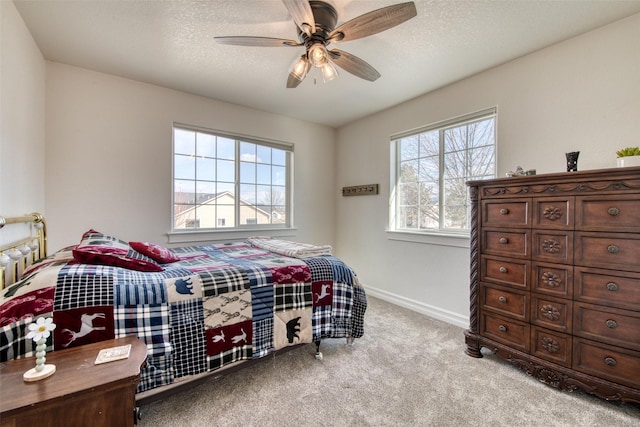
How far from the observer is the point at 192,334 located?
1.51m

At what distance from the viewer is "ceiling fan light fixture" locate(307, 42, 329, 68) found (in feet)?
5.51

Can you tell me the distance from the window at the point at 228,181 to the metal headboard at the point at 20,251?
43.3 inches

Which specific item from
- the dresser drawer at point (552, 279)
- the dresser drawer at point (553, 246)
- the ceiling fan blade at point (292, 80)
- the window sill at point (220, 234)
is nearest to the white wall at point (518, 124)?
the dresser drawer at point (553, 246)

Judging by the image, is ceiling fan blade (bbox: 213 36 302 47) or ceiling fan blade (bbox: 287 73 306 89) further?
ceiling fan blade (bbox: 287 73 306 89)

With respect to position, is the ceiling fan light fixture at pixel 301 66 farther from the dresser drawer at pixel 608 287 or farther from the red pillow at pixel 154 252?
the dresser drawer at pixel 608 287

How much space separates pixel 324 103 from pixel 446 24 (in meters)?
1.67

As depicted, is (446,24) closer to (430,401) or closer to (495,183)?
(495,183)

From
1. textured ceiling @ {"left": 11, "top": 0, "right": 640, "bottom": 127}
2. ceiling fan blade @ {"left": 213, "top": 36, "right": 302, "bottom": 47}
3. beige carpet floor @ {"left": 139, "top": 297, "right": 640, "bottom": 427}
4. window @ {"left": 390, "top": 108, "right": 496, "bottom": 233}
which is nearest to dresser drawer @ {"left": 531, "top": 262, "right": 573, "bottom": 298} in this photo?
beige carpet floor @ {"left": 139, "top": 297, "right": 640, "bottom": 427}

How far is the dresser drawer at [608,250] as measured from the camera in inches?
58.4

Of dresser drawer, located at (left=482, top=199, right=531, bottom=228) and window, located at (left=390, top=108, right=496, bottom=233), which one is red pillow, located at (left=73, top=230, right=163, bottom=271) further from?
window, located at (left=390, top=108, right=496, bottom=233)

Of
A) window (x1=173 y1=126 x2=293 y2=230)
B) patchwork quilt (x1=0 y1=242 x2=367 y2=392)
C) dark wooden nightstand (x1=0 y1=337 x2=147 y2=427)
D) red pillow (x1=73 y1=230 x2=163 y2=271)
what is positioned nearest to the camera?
dark wooden nightstand (x1=0 y1=337 x2=147 y2=427)

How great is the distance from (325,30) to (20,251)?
2262 mm

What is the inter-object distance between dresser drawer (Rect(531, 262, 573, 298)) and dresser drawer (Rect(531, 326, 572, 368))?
261 mm

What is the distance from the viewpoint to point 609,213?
61.3 inches
